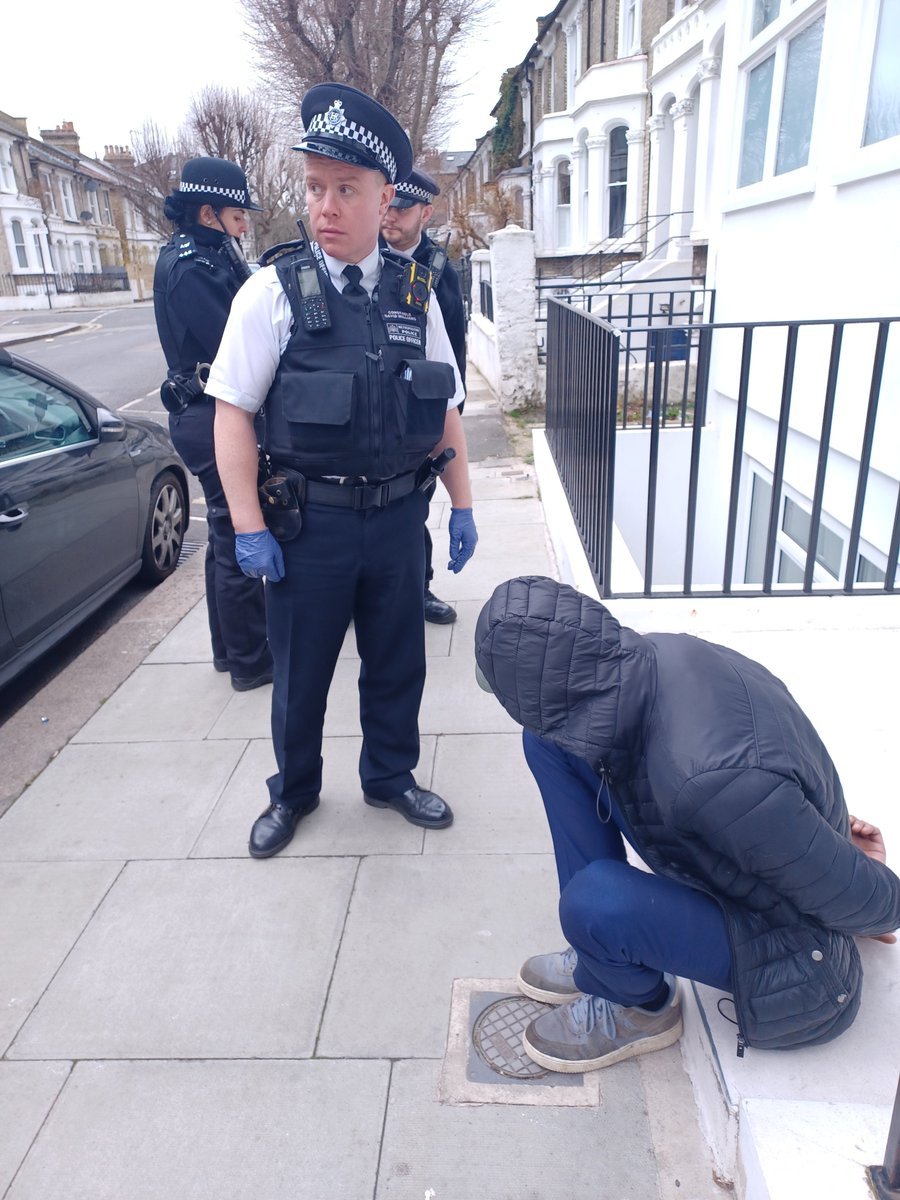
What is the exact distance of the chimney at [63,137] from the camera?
56.7m

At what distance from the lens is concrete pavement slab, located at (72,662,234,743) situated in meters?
3.64

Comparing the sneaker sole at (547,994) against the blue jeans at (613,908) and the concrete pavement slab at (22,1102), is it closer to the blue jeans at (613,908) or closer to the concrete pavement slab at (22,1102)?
the blue jeans at (613,908)

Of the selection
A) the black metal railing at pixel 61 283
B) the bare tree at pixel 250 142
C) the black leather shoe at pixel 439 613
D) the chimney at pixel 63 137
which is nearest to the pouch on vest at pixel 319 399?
the black leather shoe at pixel 439 613

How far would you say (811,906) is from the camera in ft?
5.30

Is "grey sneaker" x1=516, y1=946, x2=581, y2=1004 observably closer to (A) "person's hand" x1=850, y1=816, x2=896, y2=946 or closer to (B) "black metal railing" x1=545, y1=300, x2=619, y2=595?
(A) "person's hand" x1=850, y1=816, x2=896, y2=946

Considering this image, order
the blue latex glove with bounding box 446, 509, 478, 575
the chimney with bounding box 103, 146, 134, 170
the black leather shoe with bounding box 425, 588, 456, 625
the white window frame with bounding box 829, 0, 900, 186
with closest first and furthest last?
the blue latex glove with bounding box 446, 509, 478, 575 < the white window frame with bounding box 829, 0, 900, 186 < the black leather shoe with bounding box 425, 588, 456, 625 < the chimney with bounding box 103, 146, 134, 170

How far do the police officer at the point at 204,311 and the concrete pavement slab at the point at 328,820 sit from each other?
31.7 inches

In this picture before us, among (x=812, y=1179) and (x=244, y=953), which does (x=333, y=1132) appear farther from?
(x=812, y=1179)

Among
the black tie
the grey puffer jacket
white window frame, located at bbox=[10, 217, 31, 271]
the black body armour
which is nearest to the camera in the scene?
the grey puffer jacket

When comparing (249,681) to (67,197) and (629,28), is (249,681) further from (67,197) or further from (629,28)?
(67,197)

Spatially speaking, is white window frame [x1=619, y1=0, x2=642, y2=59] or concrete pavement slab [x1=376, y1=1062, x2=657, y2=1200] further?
white window frame [x1=619, y1=0, x2=642, y2=59]

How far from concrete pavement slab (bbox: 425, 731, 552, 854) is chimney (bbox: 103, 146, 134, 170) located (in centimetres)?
6668

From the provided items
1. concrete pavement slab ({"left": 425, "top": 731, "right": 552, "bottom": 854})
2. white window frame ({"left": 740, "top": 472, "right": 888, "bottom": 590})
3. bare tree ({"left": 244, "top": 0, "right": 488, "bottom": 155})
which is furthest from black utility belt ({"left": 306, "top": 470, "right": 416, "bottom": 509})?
bare tree ({"left": 244, "top": 0, "right": 488, "bottom": 155})

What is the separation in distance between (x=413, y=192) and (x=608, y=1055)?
11.1 ft
